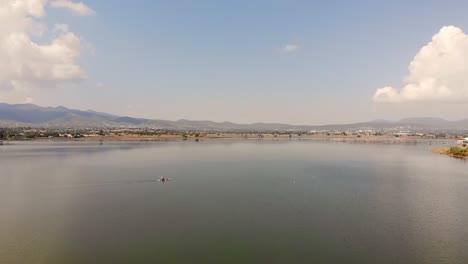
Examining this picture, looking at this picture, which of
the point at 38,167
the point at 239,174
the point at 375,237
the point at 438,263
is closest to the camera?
the point at 438,263

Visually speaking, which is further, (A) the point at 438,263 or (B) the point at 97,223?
(B) the point at 97,223

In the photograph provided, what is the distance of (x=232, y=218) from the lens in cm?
1980

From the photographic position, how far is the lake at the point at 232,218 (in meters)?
14.5

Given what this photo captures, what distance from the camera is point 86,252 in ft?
47.8

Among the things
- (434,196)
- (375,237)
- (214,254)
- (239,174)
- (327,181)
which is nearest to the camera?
(214,254)

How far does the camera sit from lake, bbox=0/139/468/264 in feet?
47.5

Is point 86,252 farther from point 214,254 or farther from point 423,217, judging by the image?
point 423,217

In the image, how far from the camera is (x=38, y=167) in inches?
1570

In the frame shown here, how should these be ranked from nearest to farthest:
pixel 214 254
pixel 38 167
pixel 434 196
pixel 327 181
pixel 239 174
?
pixel 214 254 → pixel 434 196 → pixel 327 181 → pixel 239 174 → pixel 38 167

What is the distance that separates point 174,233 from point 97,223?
5128mm

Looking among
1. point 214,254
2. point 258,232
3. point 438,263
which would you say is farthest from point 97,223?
point 438,263

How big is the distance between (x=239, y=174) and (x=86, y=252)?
23947 mm

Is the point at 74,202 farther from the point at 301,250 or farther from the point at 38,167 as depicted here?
the point at 38,167

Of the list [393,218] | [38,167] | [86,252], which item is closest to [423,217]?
[393,218]
